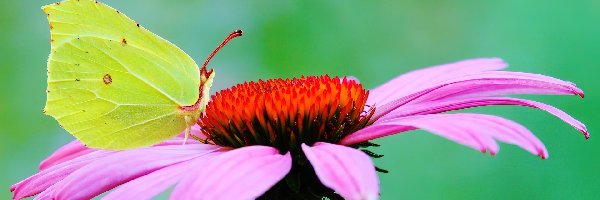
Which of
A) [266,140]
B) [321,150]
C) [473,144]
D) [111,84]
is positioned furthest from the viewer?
[111,84]

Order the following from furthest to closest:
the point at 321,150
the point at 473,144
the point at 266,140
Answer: the point at 266,140 < the point at 321,150 < the point at 473,144

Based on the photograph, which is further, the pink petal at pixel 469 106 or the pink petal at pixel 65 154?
the pink petal at pixel 65 154

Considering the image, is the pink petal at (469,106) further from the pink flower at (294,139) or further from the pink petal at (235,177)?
the pink petal at (235,177)

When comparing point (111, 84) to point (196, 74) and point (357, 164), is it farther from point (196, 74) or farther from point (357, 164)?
point (357, 164)

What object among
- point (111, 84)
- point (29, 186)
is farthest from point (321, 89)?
point (29, 186)

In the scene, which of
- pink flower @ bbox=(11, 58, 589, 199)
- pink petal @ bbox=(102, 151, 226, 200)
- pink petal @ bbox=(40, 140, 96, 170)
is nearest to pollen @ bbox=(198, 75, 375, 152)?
pink flower @ bbox=(11, 58, 589, 199)

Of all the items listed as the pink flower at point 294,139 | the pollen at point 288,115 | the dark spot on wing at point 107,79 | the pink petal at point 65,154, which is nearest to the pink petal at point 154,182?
the pink flower at point 294,139

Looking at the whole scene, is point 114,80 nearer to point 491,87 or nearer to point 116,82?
point 116,82
